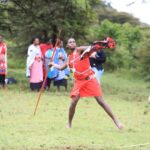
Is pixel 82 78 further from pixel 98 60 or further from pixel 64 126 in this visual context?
pixel 98 60

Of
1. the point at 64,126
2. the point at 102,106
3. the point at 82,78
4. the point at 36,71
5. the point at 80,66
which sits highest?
the point at 80,66

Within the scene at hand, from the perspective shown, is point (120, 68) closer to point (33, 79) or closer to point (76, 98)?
point (33, 79)

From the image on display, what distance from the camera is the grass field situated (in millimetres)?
9172

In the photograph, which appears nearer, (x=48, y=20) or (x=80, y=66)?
(x=80, y=66)

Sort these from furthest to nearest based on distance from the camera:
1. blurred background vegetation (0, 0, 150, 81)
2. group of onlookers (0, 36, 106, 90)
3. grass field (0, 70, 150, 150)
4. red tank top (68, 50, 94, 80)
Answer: blurred background vegetation (0, 0, 150, 81) → group of onlookers (0, 36, 106, 90) → red tank top (68, 50, 94, 80) → grass field (0, 70, 150, 150)

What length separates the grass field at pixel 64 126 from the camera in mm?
9172

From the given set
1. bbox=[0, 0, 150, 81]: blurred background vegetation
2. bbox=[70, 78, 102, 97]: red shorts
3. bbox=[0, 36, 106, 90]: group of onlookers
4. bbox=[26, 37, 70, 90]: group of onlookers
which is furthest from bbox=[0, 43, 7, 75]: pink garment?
bbox=[70, 78, 102, 97]: red shorts

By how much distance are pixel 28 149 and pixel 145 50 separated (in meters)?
21.4

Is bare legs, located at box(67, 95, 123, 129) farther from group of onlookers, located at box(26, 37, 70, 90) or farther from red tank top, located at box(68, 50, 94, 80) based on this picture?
group of onlookers, located at box(26, 37, 70, 90)

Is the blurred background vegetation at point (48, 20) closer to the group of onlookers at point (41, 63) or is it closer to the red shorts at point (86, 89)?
the group of onlookers at point (41, 63)

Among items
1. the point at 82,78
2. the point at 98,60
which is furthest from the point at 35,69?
the point at 82,78

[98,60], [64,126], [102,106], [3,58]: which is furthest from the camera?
[3,58]

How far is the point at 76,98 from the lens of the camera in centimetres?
1092

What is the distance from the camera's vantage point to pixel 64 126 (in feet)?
36.9
